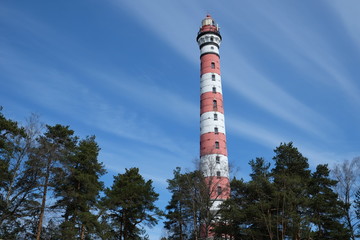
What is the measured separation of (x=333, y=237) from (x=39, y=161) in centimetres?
2635

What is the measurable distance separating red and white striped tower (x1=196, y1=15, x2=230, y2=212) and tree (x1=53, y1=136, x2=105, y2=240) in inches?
505

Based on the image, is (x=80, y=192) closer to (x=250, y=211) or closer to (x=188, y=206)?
(x=188, y=206)

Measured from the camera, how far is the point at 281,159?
33.3 meters

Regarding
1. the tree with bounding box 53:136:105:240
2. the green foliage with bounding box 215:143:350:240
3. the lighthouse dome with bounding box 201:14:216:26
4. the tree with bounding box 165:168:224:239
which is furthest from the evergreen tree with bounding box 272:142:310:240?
the lighthouse dome with bounding box 201:14:216:26

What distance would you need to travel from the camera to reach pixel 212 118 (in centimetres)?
4456

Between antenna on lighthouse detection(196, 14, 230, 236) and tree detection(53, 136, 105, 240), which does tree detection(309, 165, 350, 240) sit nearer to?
antenna on lighthouse detection(196, 14, 230, 236)

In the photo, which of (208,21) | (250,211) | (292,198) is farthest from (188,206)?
(208,21)

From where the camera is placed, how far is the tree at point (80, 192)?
28.8 meters

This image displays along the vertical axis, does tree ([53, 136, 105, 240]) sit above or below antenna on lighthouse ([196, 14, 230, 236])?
below

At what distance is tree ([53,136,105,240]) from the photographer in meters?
28.8

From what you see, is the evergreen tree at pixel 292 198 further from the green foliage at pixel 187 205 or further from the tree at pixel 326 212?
the green foliage at pixel 187 205

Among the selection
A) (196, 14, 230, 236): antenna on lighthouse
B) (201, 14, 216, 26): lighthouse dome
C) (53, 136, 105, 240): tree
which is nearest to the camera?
(53, 136, 105, 240): tree

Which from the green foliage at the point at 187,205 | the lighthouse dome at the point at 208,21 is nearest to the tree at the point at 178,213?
the green foliage at the point at 187,205

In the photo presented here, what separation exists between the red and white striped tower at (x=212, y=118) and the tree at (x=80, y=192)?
→ 12.8 m
